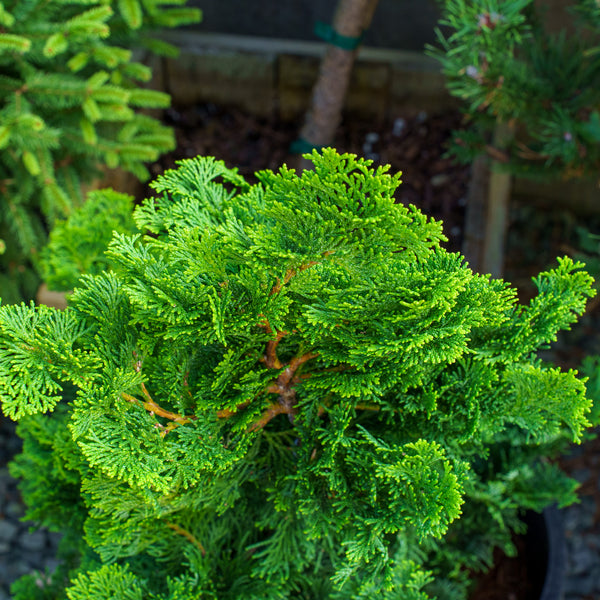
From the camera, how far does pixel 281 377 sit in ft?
4.21

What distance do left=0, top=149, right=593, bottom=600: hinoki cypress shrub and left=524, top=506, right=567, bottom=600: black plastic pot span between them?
2.60 ft

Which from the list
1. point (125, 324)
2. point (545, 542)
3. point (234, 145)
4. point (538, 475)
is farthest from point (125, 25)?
point (545, 542)

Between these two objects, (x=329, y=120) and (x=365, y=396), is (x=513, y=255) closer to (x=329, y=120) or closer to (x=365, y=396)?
(x=329, y=120)

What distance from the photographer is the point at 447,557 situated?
1.85 meters

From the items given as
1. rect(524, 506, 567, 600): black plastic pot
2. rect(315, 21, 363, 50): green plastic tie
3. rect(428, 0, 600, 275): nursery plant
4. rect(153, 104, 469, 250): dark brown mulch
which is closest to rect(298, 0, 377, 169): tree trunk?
rect(315, 21, 363, 50): green plastic tie

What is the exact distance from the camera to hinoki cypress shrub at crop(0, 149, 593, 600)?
103cm

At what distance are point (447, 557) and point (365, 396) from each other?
0.88m

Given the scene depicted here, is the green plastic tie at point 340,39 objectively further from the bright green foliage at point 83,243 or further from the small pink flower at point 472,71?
the bright green foliage at point 83,243

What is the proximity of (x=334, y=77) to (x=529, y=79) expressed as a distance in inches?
36.5

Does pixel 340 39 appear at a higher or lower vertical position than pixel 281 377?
higher

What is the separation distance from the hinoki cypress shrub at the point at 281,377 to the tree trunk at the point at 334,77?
1646mm

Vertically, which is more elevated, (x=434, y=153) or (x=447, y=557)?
(x=434, y=153)

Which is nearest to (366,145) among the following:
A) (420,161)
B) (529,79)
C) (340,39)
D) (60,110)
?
(420,161)

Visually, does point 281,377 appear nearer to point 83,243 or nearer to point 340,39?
point 83,243
